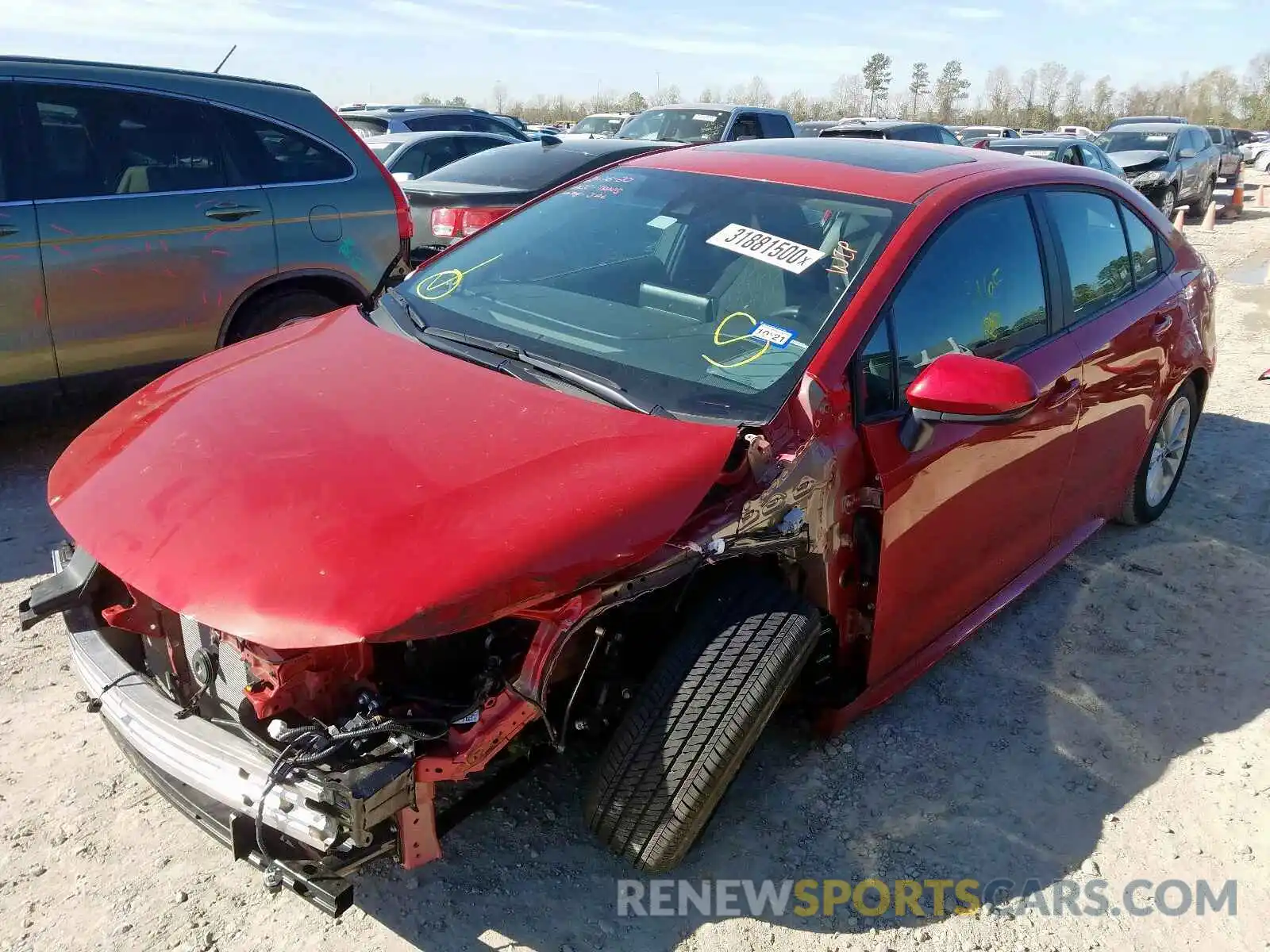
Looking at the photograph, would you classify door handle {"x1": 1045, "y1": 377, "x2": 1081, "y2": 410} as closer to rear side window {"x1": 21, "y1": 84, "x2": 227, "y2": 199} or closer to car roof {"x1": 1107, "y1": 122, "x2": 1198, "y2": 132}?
rear side window {"x1": 21, "y1": 84, "x2": 227, "y2": 199}

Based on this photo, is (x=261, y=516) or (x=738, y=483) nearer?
(x=261, y=516)

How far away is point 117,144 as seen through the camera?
4.79 metres

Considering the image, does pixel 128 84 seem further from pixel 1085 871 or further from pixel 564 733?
pixel 1085 871

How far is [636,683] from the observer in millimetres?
2502

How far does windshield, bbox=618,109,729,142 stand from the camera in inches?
482

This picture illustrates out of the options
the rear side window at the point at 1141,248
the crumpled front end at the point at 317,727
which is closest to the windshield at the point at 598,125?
the rear side window at the point at 1141,248

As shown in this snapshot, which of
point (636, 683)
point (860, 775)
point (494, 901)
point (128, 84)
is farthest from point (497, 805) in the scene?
point (128, 84)

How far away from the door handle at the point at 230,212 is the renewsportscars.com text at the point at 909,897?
3.96 m

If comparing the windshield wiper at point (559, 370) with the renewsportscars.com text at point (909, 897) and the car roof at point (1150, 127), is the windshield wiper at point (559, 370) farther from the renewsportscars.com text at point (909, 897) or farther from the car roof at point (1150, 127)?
the car roof at point (1150, 127)

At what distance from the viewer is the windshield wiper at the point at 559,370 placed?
2521mm

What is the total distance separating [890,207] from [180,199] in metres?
3.60

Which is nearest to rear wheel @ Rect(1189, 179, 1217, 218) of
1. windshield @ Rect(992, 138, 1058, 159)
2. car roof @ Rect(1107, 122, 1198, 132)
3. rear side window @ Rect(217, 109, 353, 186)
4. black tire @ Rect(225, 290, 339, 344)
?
car roof @ Rect(1107, 122, 1198, 132)

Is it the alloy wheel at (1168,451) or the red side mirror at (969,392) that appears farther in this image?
the alloy wheel at (1168,451)

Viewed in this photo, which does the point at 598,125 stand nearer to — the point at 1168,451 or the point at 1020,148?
the point at 1020,148
